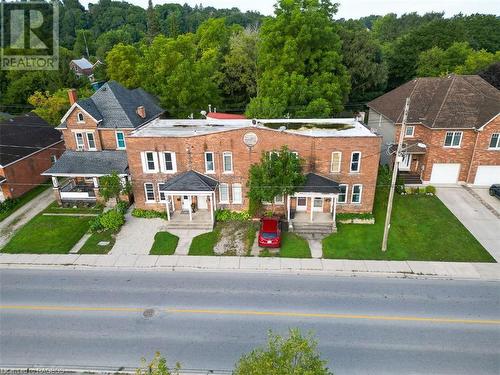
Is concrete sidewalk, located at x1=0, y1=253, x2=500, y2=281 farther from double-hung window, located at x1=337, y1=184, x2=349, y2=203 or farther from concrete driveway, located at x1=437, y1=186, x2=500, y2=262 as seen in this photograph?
double-hung window, located at x1=337, y1=184, x2=349, y2=203

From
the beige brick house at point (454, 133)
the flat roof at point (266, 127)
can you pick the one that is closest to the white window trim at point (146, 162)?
the flat roof at point (266, 127)

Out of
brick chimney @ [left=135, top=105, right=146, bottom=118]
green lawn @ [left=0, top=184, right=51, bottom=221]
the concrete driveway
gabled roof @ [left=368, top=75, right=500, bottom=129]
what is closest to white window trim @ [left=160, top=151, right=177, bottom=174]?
brick chimney @ [left=135, top=105, right=146, bottom=118]

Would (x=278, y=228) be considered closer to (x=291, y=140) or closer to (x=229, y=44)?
(x=291, y=140)

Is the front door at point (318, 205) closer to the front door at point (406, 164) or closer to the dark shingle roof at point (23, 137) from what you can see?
the front door at point (406, 164)

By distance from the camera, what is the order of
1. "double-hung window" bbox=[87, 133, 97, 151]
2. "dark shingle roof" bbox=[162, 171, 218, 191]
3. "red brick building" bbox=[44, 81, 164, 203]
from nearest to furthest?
"dark shingle roof" bbox=[162, 171, 218, 191] → "red brick building" bbox=[44, 81, 164, 203] → "double-hung window" bbox=[87, 133, 97, 151]

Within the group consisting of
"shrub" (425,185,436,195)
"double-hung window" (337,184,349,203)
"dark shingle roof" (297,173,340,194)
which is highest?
"dark shingle roof" (297,173,340,194)

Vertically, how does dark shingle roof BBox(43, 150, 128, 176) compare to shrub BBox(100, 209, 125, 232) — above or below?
above

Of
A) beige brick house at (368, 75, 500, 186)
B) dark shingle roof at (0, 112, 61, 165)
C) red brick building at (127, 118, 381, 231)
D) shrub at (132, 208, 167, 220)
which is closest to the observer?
red brick building at (127, 118, 381, 231)
